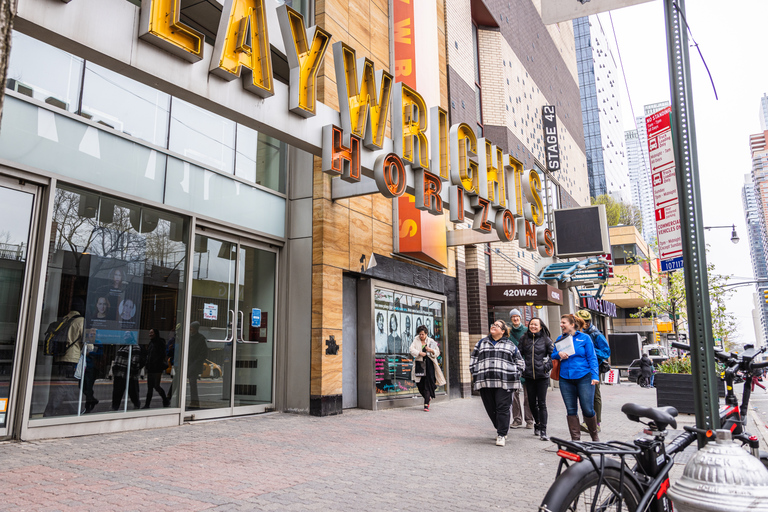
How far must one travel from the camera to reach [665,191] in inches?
161

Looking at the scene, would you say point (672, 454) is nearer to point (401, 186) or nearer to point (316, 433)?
point (316, 433)

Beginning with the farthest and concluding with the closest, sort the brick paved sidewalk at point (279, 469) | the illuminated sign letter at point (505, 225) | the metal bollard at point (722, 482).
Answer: the illuminated sign letter at point (505, 225) < the brick paved sidewalk at point (279, 469) < the metal bollard at point (722, 482)

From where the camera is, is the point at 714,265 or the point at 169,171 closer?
the point at 169,171

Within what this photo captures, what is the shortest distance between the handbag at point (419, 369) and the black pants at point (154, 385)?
5.51 m

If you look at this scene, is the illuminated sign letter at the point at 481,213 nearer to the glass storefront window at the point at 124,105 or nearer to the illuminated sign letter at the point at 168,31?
the glass storefront window at the point at 124,105

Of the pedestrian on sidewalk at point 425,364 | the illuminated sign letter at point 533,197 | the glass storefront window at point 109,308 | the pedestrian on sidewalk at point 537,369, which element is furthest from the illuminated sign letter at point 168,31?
the illuminated sign letter at point 533,197

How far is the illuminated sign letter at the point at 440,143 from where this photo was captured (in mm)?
11336

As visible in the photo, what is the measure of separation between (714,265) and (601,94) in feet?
236

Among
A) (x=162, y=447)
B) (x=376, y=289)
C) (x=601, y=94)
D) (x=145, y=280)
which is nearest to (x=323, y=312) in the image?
(x=376, y=289)

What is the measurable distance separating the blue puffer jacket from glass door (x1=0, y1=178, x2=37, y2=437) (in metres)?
6.92

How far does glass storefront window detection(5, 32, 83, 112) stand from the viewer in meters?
7.03

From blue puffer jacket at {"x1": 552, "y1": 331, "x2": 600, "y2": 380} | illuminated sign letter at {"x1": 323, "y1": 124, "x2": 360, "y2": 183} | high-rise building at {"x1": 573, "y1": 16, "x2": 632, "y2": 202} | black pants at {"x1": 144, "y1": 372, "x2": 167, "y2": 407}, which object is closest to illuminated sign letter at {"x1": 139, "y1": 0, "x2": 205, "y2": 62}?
illuminated sign letter at {"x1": 323, "y1": 124, "x2": 360, "y2": 183}

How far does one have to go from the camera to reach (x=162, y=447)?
6.80m

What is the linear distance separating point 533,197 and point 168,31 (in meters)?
10.8
